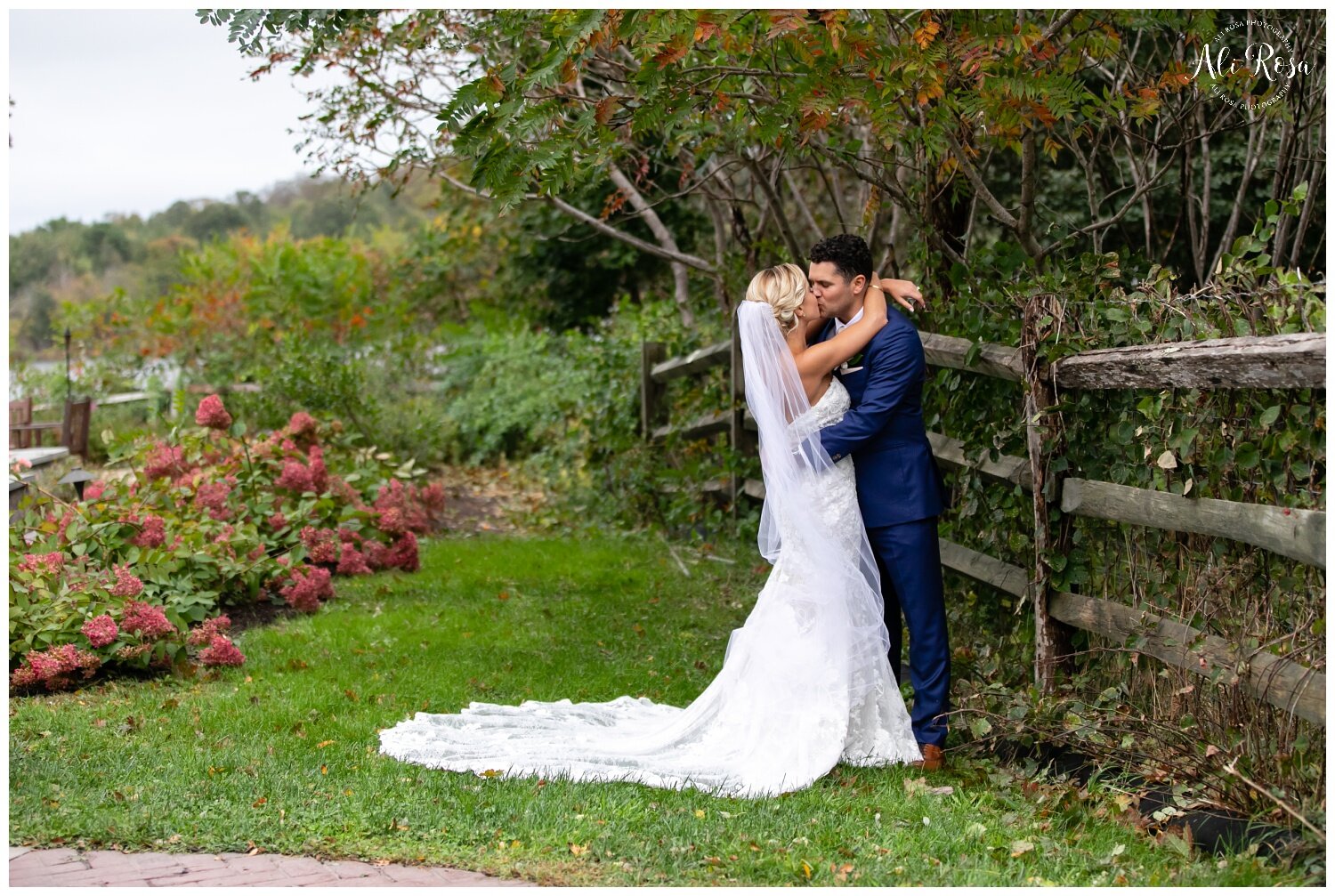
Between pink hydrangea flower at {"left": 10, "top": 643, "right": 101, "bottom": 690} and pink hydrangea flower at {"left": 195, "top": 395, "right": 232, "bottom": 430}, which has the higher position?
pink hydrangea flower at {"left": 195, "top": 395, "right": 232, "bottom": 430}

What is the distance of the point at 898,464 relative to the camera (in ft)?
15.6

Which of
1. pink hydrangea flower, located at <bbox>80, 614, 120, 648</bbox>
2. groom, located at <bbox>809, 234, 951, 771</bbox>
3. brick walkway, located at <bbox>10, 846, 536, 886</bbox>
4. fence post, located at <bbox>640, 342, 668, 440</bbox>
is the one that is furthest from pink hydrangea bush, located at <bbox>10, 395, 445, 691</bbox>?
groom, located at <bbox>809, 234, 951, 771</bbox>

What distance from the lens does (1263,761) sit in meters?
3.67

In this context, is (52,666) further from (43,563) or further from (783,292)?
(783,292)

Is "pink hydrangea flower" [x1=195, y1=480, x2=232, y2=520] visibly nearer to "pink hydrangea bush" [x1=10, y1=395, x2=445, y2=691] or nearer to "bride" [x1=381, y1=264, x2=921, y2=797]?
"pink hydrangea bush" [x1=10, y1=395, x2=445, y2=691]

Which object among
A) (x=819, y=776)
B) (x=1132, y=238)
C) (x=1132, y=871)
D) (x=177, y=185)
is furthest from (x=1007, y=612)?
(x=177, y=185)

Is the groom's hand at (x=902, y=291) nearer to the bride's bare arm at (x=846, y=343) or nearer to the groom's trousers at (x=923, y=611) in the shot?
the bride's bare arm at (x=846, y=343)

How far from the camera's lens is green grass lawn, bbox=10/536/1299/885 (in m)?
3.56

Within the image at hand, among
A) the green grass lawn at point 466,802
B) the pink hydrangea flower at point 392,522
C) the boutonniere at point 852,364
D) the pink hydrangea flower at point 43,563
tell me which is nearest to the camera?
the green grass lawn at point 466,802

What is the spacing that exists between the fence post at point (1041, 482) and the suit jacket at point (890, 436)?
388 millimetres

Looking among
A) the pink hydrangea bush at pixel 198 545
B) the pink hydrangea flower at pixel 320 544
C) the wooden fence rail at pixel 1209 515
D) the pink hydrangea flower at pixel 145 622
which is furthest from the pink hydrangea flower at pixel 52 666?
the wooden fence rail at pixel 1209 515

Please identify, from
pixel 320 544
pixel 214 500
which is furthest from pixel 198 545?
pixel 320 544

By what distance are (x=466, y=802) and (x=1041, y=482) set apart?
2.47 metres

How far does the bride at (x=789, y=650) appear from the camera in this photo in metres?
4.57
